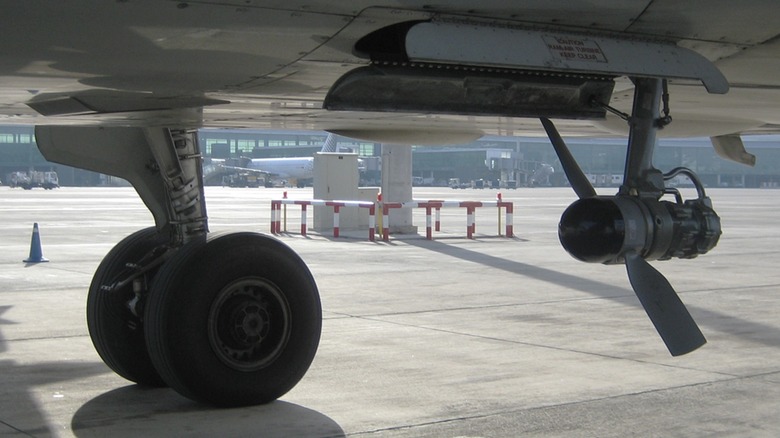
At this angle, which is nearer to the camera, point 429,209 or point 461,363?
point 461,363

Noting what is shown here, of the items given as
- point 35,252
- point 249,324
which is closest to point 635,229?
point 249,324

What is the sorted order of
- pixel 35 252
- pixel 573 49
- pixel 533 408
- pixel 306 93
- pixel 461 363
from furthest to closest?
1. pixel 35 252
2. pixel 461 363
3. pixel 533 408
4. pixel 306 93
5. pixel 573 49

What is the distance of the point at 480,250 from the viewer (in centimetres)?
1939

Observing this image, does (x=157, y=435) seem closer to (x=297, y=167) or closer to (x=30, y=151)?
(x=30, y=151)

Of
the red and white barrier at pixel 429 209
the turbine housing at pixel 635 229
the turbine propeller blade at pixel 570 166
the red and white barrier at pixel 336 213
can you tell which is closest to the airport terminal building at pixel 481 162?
the red and white barrier at pixel 336 213

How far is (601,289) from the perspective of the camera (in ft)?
42.3

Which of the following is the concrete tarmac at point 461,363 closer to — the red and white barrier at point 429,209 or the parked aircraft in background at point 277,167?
the red and white barrier at point 429,209

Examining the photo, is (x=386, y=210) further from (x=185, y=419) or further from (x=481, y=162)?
(x=481, y=162)

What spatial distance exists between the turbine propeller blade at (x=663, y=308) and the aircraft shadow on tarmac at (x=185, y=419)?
1825 millimetres

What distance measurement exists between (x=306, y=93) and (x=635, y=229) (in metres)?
2.05

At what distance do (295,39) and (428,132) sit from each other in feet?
13.4

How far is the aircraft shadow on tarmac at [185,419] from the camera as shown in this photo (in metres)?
5.73

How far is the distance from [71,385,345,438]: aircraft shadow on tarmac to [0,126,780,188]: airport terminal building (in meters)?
67.0

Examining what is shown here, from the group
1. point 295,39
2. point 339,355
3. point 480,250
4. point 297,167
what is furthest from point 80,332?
point 297,167
